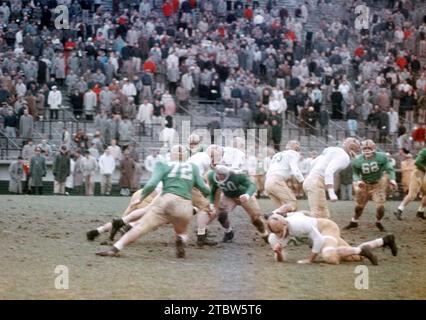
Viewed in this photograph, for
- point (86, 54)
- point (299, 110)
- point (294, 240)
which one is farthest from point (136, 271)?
point (299, 110)

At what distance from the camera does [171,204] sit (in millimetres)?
11172

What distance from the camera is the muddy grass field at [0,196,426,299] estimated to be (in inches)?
367

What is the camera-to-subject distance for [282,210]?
43.4ft

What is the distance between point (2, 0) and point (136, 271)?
1251 cm

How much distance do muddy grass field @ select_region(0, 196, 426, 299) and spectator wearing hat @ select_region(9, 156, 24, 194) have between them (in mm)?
7007

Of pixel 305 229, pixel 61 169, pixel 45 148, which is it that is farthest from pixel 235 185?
pixel 45 148

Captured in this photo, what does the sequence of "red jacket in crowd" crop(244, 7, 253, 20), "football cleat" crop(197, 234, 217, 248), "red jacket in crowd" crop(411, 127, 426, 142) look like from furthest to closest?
1. "red jacket in crowd" crop(244, 7, 253, 20)
2. "red jacket in crowd" crop(411, 127, 426, 142)
3. "football cleat" crop(197, 234, 217, 248)

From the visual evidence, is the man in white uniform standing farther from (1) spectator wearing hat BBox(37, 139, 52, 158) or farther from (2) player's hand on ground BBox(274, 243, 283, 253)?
(1) spectator wearing hat BBox(37, 139, 52, 158)

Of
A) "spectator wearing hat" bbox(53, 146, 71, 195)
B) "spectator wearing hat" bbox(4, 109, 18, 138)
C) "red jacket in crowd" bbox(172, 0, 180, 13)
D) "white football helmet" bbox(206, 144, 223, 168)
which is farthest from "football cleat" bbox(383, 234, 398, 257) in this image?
"red jacket in crowd" bbox(172, 0, 180, 13)

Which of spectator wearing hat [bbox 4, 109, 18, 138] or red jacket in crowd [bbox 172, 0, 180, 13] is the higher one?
red jacket in crowd [bbox 172, 0, 180, 13]

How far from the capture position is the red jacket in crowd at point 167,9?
80.8 feet

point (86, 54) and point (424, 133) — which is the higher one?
point (86, 54)

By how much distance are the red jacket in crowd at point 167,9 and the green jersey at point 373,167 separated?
10.9 m
